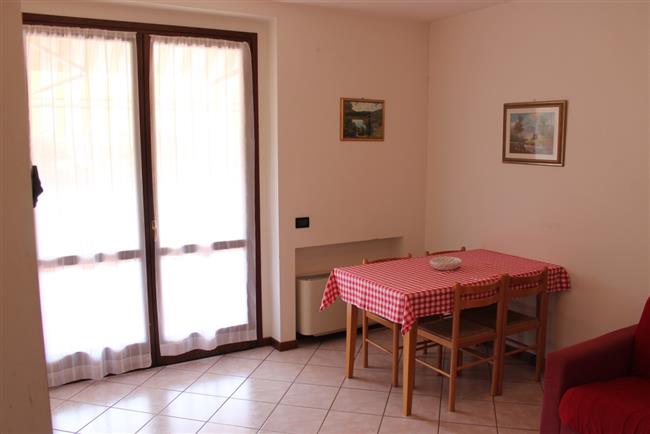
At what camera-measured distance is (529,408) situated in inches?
132

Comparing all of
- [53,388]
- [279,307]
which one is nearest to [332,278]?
[279,307]

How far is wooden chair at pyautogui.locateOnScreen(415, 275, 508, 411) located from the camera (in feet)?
10.6

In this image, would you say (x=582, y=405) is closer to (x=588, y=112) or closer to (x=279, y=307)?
(x=588, y=112)

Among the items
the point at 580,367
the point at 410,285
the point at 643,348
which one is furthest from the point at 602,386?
the point at 410,285

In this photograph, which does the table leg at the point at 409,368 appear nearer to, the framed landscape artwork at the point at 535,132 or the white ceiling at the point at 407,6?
the framed landscape artwork at the point at 535,132

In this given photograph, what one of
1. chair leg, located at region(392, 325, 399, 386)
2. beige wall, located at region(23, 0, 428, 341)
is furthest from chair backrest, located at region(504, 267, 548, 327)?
beige wall, located at region(23, 0, 428, 341)

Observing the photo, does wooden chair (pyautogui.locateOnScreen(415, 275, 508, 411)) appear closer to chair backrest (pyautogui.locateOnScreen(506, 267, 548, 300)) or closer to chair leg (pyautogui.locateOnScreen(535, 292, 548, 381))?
chair backrest (pyautogui.locateOnScreen(506, 267, 548, 300))

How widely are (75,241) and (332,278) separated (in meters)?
1.69

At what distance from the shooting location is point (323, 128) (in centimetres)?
434

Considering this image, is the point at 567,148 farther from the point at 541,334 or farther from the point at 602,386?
the point at 602,386

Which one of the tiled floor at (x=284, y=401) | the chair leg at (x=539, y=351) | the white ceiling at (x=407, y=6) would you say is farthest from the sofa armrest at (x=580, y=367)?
the white ceiling at (x=407, y=6)

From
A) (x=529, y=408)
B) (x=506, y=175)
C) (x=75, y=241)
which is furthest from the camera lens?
(x=506, y=175)

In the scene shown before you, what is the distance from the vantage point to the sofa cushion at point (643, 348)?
2850mm

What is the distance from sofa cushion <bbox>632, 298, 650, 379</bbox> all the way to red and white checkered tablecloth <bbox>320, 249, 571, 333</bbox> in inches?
29.6
